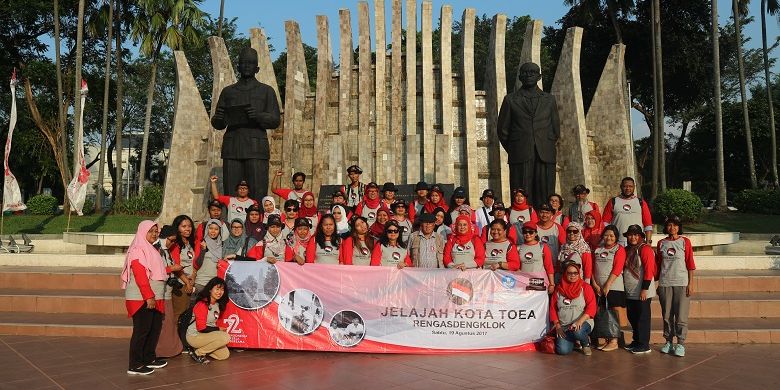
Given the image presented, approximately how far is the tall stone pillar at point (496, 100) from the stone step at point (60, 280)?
32.0 ft

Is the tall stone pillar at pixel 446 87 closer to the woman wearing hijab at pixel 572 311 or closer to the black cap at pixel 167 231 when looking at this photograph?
the woman wearing hijab at pixel 572 311

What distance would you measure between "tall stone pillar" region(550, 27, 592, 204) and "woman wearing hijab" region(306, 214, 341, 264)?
8.85 m

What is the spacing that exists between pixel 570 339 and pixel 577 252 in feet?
3.04

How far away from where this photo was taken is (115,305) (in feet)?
26.0

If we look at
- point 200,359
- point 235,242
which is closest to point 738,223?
point 235,242

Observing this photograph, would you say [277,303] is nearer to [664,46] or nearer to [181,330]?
[181,330]

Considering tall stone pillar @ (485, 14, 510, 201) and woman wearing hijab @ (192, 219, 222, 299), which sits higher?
tall stone pillar @ (485, 14, 510, 201)

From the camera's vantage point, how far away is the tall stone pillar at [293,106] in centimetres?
1583

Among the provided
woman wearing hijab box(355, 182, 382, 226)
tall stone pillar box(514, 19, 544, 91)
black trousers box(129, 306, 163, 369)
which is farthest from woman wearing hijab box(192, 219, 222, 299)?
tall stone pillar box(514, 19, 544, 91)

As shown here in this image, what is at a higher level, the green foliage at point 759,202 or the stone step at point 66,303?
the green foliage at point 759,202

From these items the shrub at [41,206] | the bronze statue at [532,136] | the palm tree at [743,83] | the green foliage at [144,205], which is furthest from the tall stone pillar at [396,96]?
the palm tree at [743,83]

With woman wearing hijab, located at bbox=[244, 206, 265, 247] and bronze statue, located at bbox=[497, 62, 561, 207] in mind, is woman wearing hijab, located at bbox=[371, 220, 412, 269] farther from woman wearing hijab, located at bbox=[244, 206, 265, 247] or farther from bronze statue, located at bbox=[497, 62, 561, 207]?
bronze statue, located at bbox=[497, 62, 561, 207]

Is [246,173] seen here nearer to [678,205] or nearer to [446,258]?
[446,258]

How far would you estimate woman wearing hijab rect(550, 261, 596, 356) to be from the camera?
6066 millimetres
